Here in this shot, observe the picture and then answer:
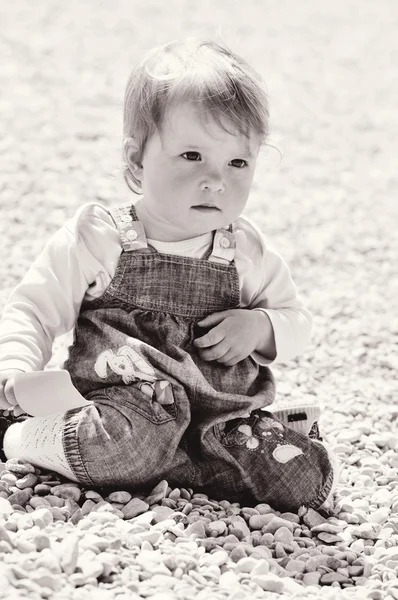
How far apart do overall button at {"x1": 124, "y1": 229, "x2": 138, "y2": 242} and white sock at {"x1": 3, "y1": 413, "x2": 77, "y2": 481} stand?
603 millimetres

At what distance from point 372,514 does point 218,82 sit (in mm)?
1468

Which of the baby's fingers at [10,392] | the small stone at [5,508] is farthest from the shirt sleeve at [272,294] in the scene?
the small stone at [5,508]

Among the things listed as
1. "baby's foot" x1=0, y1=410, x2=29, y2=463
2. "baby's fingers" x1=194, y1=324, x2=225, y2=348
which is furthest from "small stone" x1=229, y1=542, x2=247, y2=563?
"baby's foot" x1=0, y1=410, x2=29, y2=463

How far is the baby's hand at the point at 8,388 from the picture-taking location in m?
2.96

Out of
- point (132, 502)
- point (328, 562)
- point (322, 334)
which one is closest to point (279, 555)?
point (328, 562)

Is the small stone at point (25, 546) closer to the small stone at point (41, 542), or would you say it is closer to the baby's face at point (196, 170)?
the small stone at point (41, 542)

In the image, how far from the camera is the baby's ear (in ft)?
10.7

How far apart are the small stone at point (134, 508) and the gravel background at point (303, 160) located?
1.61 ft

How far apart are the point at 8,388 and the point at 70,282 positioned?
0.44 m

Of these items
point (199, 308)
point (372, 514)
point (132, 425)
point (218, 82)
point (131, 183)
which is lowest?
point (372, 514)

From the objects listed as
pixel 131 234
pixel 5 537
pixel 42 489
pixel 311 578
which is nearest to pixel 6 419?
pixel 42 489

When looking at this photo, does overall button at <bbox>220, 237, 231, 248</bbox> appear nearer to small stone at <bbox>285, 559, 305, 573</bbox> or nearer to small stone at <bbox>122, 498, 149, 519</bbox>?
small stone at <bbox>122, 498, 149, 519</bbox>

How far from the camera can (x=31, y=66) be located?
8.62 metres

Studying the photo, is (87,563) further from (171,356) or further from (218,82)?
(218,82)
